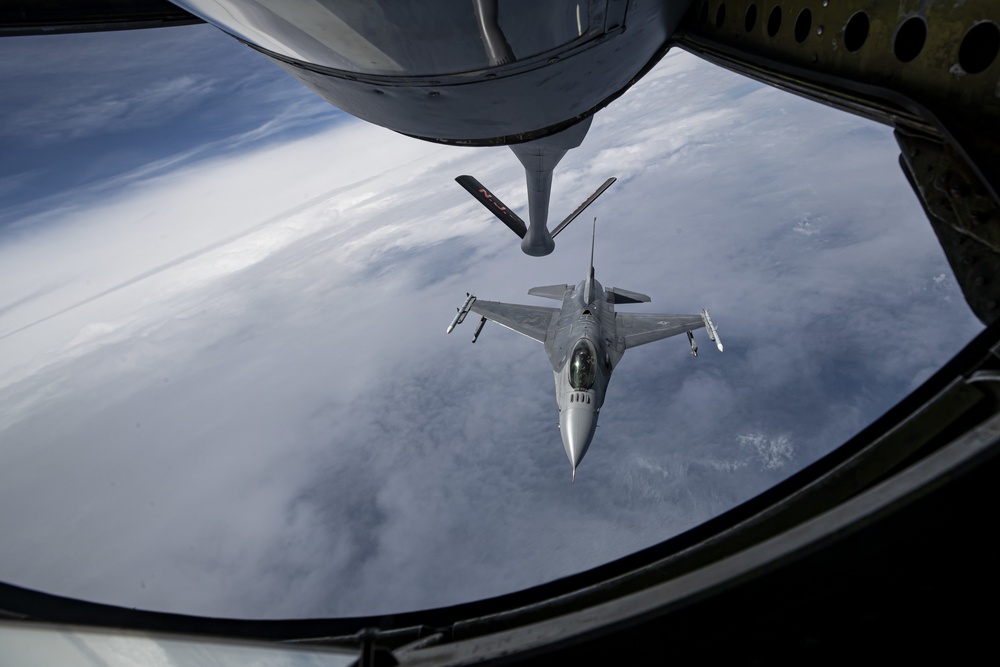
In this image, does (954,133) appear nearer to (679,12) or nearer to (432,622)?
(679,12)

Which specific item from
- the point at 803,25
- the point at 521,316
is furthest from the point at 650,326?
the point at 803,25

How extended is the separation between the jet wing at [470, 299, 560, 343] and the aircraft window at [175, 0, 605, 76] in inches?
585

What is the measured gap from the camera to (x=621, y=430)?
140 feet

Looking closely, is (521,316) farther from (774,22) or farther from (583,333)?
(774,22)

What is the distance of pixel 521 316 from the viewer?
18.7 meters

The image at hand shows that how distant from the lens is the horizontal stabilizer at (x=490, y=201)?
12492 mm

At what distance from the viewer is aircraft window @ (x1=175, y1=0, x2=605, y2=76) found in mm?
1934

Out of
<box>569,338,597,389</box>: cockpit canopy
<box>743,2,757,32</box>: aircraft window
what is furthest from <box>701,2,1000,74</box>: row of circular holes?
<box>569,338,597,389</box>: cockpit canopy

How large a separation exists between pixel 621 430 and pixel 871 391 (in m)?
20.2

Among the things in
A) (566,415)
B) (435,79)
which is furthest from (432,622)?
(566,415)

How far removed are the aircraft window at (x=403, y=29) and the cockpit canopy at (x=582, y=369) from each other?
36.3 ft

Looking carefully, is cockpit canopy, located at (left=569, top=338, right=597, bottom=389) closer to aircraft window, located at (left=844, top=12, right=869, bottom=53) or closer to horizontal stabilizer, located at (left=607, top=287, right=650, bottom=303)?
horizontal stabilizer, located at (left=607, top=287, right=650, bottom=303)

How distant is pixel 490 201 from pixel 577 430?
7459mm

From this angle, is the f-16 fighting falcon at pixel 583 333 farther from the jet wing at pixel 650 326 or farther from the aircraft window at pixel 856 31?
the aircraft window at pixel 856 31
